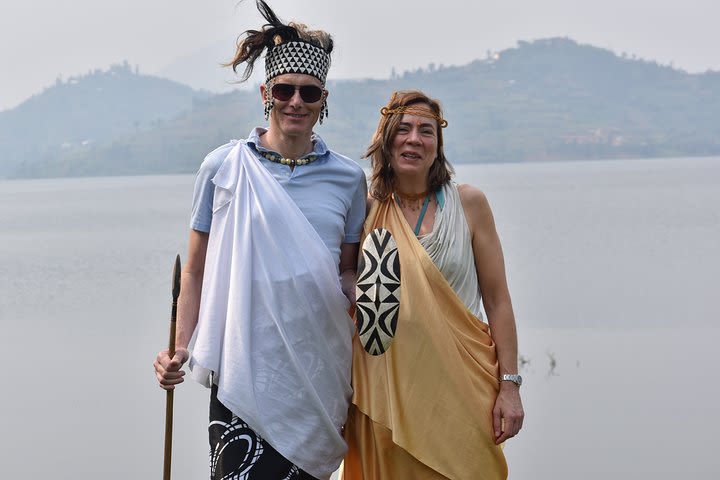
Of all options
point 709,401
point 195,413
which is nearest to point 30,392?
point 195,413

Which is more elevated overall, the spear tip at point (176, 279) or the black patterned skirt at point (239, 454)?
the spear tip at point (176, 279)

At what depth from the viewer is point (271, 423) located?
3.52 metres

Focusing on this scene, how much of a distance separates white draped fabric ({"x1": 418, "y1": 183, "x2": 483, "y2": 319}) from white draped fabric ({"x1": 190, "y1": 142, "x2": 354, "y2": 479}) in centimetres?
35

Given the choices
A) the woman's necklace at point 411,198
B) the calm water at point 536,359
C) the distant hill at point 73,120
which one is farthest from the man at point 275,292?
the distant hill at point 73,120

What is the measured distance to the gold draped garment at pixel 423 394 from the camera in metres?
3.66

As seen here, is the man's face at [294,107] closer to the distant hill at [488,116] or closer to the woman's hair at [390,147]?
the woman's hair at [390,147]

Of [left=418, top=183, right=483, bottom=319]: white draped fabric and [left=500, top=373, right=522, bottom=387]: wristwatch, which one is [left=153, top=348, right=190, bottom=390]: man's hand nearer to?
[left=418, top=183, right=483, bottom=319]: white draped fabric

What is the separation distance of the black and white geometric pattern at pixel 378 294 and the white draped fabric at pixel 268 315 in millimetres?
110

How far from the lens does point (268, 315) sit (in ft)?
11.5

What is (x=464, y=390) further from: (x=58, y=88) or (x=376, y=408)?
(x=58, y=88)

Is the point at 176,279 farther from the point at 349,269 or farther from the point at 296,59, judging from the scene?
the point at 296,59

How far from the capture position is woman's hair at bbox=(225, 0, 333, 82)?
368 centimetres

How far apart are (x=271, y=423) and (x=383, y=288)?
54 centimetres

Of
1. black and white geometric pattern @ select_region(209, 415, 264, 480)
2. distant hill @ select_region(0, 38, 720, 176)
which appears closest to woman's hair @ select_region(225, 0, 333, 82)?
black and white geometric pattern @ select_region(209, 415, 264, 480)
